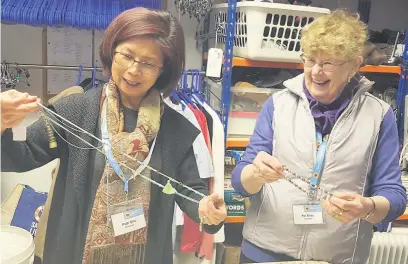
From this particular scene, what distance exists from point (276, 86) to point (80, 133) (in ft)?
3.83

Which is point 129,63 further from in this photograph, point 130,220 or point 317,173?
point 317,173

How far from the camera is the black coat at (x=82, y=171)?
3.06ft

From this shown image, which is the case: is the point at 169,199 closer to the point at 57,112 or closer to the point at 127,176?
the point at 127,176

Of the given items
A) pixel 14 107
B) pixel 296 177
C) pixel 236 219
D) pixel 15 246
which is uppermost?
pixel 14 107

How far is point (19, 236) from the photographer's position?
37.9 inches

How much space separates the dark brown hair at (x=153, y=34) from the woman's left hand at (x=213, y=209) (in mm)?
276

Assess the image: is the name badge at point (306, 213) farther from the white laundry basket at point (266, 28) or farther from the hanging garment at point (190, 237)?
the white laundry basket at point (266, 28)

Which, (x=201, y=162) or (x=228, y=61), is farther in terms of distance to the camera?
(x=228, y=61)

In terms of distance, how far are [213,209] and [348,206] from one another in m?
0.32

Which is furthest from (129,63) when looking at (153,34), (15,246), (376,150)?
(376,150)

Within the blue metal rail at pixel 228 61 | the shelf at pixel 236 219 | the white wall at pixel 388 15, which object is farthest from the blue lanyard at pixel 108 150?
the white wall at pixel 388 15

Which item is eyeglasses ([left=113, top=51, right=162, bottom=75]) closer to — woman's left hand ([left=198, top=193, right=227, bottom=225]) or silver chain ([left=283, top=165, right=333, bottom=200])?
woman's left hand ([left=198, top=193, right=227, bottom=225])

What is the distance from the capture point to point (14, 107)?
32.7 inches

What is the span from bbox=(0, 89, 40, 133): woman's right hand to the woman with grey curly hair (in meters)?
0.52
